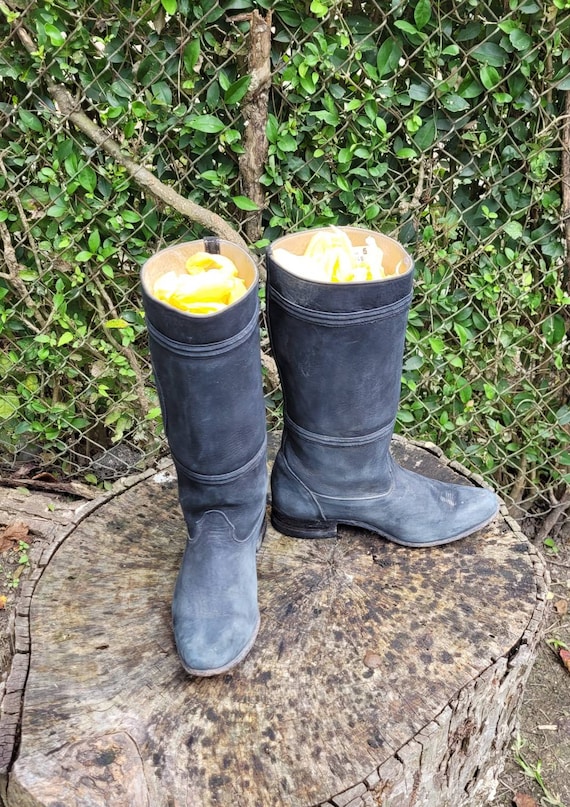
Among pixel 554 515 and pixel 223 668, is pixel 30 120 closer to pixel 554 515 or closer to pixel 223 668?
pixel 223 668

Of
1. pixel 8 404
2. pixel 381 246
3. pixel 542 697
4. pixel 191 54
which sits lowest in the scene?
pixel 542 697

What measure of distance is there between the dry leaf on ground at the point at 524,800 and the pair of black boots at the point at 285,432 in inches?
29.7

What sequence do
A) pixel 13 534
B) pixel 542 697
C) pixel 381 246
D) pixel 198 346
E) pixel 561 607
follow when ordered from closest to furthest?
pixel 198 346 < pixel 381 246 < pixel 542 697 < pixel 561 607 < pixel 13 534

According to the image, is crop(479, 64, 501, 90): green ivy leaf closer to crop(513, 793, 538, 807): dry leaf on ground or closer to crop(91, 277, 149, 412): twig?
crop(91, 277, 149, 412): twig

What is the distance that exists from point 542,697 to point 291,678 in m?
1.11

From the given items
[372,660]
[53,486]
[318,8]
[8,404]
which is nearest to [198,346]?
[372,660]

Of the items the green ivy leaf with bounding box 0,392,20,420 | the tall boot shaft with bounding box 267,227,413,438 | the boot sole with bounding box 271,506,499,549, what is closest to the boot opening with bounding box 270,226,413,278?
the tall boot shaft with bounding box 267,227,413,438

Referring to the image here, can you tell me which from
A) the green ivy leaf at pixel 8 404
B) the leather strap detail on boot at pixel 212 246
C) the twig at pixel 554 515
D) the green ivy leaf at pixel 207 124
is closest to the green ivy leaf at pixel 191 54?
the green ivy leaf at pixel 207 124

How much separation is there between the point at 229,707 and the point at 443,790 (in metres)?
0.44

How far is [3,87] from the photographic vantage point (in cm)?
161

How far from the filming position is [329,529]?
1278 millimetres

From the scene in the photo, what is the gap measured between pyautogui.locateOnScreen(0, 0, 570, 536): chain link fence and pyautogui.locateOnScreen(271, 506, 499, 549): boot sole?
0.76 metres

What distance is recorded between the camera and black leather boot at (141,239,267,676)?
0.95 m

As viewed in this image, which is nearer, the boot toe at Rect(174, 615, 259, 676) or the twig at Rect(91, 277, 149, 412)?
the boot toe at Rect(174, 615, 259, 676)
